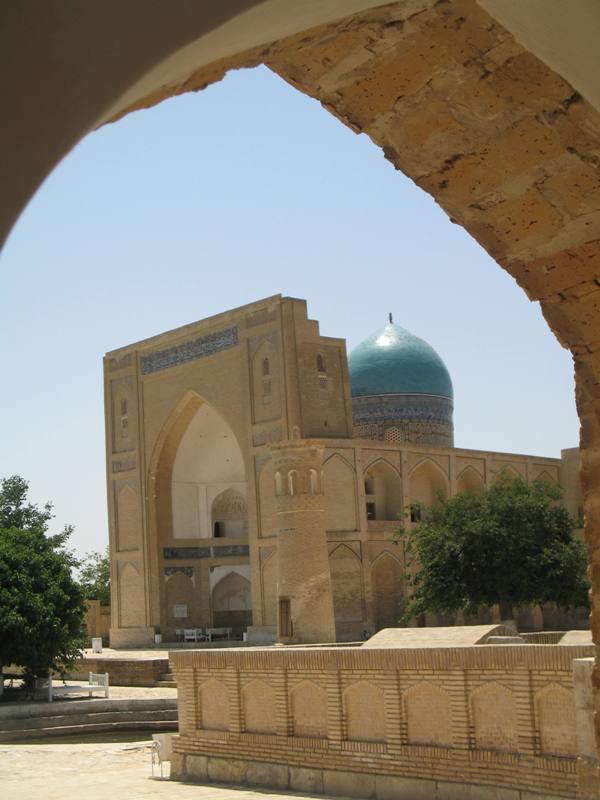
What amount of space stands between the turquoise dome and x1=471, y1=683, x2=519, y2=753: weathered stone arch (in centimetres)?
2313

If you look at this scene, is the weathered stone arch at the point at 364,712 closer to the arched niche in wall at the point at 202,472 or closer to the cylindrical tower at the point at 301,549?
the cylindrical tower at the point at 301,549

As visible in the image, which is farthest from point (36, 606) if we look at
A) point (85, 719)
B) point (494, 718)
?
point (494, 718)

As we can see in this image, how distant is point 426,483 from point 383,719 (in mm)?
18464

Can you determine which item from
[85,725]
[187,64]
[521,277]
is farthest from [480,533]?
[187,64]

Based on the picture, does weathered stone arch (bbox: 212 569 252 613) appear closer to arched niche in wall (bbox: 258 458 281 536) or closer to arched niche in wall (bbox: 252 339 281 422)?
arched niche in wall (bbox: 258 458 281 536)

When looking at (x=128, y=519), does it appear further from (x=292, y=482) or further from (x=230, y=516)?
(x=292, y=482)

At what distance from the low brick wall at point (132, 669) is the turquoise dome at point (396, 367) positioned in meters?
13.0

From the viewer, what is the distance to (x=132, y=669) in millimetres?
20203

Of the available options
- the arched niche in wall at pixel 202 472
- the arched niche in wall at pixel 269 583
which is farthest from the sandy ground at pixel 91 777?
the arched niche in wall at pixel 202 472

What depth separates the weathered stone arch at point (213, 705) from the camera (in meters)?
10.6

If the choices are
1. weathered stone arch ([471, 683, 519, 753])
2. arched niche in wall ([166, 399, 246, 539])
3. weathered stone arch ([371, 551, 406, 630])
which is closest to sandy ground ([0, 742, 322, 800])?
weathered stone arch ([471, 683, 519, 753])

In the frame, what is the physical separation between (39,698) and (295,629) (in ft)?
15.1

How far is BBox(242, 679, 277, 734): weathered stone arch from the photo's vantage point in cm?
1004

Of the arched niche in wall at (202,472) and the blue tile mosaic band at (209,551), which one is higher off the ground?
the arched niche in wall at (202,472)
